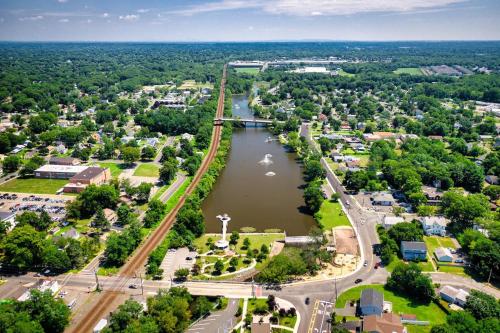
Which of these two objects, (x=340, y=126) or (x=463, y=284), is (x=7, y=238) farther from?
(x=340, y=126)

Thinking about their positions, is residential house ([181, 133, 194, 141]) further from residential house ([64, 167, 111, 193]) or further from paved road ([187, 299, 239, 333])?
paved road ([187, 299, 239, 333])

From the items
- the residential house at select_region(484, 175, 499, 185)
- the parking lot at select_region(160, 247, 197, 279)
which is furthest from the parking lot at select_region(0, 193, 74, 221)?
the residential house at select_region(484, 175, 499, 185)

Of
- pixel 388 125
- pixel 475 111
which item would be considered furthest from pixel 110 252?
pixel 475 111

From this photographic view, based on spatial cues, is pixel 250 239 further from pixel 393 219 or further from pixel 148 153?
pixel 148 153

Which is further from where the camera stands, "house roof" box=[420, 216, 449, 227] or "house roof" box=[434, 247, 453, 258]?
"house roof" box=[420, 216, 449, 227]

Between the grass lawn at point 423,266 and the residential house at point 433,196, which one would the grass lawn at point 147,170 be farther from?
the residential house at point 433,196

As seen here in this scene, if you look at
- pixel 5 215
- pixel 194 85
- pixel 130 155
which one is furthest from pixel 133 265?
pixel 194 85

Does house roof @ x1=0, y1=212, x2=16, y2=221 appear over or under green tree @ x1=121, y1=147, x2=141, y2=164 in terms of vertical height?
under

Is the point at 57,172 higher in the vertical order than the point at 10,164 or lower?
lower
